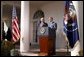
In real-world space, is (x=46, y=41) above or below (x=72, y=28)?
below

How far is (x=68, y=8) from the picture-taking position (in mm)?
7676

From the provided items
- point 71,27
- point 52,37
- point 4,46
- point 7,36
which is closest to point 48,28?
point 52,37

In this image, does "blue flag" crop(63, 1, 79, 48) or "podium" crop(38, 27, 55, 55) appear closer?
"blue flag" crop(63, 1, 79, 48)

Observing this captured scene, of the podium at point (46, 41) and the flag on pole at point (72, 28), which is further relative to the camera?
the podium at point (46, 41)

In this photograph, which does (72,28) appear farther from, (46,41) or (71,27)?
(46,41)

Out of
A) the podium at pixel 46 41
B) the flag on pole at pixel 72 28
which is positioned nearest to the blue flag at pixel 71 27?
the flag on pole at pixel 72 28

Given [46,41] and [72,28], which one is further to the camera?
[46,41]

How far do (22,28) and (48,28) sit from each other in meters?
2.56

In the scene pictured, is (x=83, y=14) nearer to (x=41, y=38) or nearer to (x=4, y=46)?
(x=41, y=38)

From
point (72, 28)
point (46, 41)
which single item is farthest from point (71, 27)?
point (46, 41)

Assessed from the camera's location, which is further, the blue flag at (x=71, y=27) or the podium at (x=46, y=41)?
the podium at (x=46, y=41)

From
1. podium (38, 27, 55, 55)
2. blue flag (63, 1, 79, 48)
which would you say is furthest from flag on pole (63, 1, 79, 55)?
podium (38, 27, 55, 55)

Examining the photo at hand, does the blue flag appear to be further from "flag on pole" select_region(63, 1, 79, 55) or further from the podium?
the podium

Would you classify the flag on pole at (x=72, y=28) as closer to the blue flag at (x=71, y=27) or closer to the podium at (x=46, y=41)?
the blue flag at (x=71, y=27)
